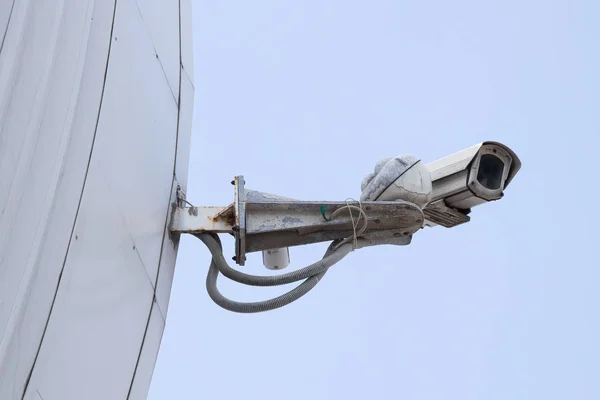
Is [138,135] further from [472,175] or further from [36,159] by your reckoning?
[472,175]

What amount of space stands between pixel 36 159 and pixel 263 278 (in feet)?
7.37

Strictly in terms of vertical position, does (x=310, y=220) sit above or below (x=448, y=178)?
below

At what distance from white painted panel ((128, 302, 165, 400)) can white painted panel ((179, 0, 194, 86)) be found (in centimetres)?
169

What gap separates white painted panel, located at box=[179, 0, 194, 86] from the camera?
20.7ft

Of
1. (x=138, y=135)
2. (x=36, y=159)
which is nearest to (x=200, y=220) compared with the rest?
(x=138, y=135)

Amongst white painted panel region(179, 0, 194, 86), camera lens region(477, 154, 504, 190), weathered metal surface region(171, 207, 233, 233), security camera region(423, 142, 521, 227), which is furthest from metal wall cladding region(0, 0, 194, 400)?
camera lens region(477, 154, 504, 190)

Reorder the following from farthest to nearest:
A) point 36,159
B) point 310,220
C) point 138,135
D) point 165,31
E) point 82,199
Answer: point 165,31, point 310,220, point 138,135, point 82,199, point 36,159

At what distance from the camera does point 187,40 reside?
253 inches

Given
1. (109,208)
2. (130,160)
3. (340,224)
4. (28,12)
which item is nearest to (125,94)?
(130,160)

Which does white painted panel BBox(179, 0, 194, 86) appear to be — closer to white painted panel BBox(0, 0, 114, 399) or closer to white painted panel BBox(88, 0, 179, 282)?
white painted panel BBox(88, 0, 179, 282)

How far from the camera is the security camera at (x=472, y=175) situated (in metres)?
5.84

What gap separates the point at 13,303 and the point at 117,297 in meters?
1.20

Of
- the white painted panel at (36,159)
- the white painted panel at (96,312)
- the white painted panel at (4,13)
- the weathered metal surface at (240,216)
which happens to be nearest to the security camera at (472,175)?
the weathered metal surface at (240,216)

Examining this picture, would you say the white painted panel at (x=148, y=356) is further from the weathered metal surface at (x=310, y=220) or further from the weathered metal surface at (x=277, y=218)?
the weathered metal surface at (x=310, y=220)
